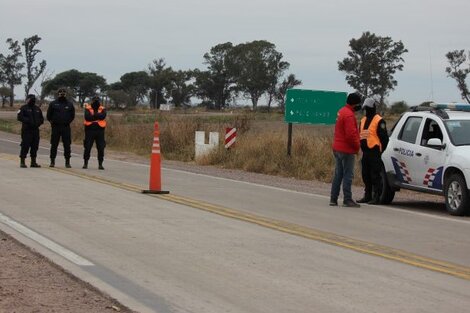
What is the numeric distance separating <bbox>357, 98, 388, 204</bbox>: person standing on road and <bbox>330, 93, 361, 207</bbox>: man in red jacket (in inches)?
17.7

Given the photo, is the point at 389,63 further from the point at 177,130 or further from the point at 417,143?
the point at 417,143

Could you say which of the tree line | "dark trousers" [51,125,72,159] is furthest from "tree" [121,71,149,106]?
"dark trousers" [51,125,72,159]

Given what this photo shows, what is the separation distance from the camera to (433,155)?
12.2 metres

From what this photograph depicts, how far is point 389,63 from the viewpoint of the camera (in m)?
93.7

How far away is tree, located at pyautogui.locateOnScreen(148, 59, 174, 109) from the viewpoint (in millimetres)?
122506

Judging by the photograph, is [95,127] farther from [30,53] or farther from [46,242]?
[30,53]

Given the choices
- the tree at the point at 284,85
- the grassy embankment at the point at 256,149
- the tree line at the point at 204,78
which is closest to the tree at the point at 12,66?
the tree line at the point at 204,78

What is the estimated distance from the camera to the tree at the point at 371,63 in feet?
303

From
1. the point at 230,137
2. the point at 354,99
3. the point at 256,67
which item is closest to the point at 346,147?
the point at 354,99

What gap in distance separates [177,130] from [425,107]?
15515mm

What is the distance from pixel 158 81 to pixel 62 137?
105499mm

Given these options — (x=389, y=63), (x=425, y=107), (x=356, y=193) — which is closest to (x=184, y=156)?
(x=356, y=193)

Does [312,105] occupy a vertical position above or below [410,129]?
above

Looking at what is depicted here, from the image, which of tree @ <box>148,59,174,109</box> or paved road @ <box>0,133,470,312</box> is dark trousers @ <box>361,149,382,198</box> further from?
tree @ <box>148,59,174,109</box>
